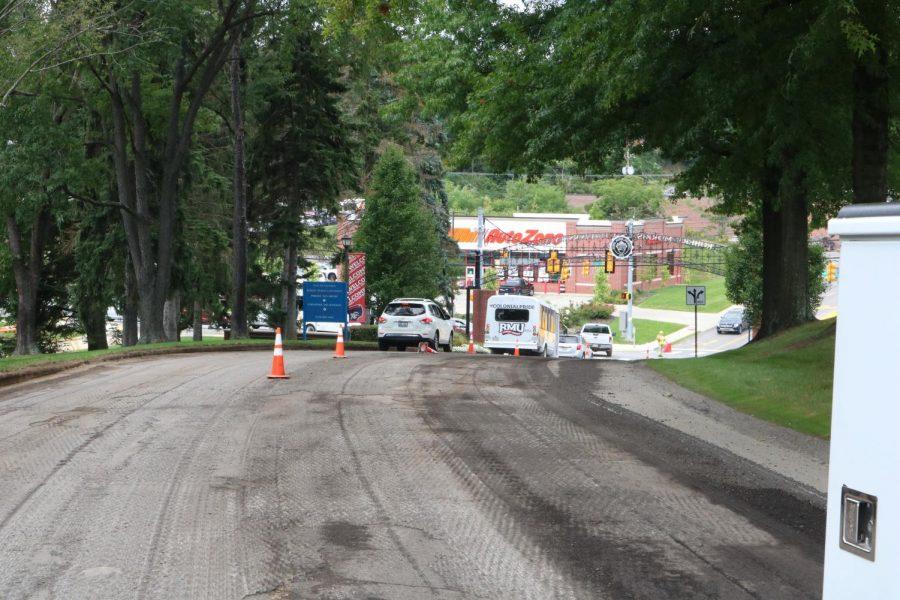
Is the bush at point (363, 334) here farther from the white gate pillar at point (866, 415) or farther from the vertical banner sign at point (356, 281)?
the white gate pillar at point (866, 415)

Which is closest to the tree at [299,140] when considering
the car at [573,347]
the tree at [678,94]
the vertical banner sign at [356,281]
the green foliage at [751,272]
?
the vertical banner sign at [356,281]

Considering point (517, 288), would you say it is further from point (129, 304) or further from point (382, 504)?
point (382, 504)

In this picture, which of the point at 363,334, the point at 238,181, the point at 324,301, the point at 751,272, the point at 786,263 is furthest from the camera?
the point at 751,272

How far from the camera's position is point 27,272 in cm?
4109

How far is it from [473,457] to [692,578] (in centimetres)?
421

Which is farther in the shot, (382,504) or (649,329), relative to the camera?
(649,329)

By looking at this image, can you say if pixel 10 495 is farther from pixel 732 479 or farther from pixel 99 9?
pixel 99 9

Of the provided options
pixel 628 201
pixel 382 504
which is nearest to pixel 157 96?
pixel 382 504

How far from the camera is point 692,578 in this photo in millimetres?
6742

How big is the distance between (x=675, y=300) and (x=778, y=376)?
3035 inches

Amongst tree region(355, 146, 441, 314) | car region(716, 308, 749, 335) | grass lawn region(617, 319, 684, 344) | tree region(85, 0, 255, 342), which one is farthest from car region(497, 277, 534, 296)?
tree region(85, 0, 255, 342)

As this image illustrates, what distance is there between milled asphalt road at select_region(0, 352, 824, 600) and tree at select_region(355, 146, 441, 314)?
33.5 metres

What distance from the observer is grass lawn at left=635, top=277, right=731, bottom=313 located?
90.4m

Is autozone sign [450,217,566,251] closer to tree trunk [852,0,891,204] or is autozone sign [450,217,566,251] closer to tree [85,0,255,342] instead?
tree [85,0,255,342]
